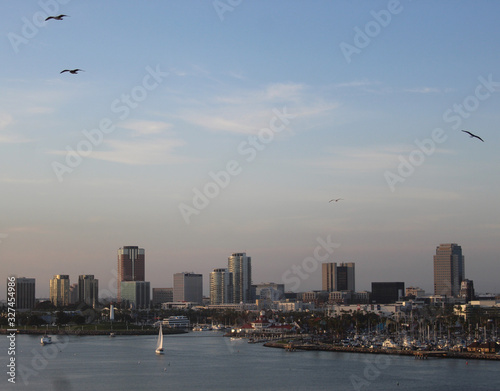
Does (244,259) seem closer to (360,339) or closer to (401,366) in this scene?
(360,339)

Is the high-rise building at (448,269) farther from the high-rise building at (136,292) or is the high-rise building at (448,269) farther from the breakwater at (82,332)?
the breakwater at (82,332)

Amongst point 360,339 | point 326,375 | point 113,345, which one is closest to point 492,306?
point 360,339

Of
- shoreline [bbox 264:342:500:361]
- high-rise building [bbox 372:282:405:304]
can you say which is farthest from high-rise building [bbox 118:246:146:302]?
shoreline [bbox 264:342:500:361]

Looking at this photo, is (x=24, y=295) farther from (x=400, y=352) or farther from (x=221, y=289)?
(x=400, y=352)

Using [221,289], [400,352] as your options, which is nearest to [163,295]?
[221,289]

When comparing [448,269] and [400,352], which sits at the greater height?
[448,269]

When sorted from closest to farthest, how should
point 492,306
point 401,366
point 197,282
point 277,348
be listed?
point 401,366, point 277,348, point 492,306, point 197,282

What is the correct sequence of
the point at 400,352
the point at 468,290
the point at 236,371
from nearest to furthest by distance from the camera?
1. the point at 236,371
2. the point at 400,352
3. the point at 468,290
